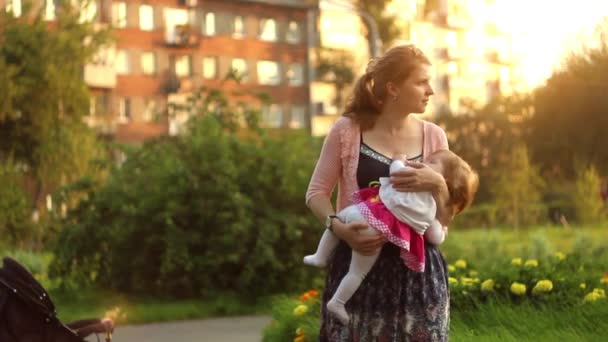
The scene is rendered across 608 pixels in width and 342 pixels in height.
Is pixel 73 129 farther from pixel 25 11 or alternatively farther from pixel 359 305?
pixel 359 305

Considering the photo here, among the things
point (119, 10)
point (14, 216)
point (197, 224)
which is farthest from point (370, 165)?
point (119, 10)

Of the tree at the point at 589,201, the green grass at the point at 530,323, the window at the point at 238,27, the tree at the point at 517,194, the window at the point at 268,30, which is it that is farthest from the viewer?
the window at the point at 268,30

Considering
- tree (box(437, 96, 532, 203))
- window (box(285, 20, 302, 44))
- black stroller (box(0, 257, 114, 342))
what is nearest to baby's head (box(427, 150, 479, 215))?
black stroller (box(0, 257, 114, 342))

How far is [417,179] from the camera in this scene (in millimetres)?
4652

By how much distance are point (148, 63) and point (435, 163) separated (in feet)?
199

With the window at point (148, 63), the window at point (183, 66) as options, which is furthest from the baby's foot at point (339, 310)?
the window at point (183, 66)

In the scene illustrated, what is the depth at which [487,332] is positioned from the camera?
7.52 m

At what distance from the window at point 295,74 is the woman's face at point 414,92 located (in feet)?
221

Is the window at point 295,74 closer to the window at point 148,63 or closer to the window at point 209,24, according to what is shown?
the window at point 209,24

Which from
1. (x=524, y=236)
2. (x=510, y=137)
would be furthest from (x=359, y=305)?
(x=510, y=137)

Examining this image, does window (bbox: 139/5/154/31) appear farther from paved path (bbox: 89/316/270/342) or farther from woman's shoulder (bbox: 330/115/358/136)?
woman's shoulder (bbox: 330/115/358/136)

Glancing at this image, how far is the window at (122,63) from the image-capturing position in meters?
62.9

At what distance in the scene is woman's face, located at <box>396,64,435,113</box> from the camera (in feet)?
15.9

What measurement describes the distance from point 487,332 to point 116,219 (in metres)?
8.34
